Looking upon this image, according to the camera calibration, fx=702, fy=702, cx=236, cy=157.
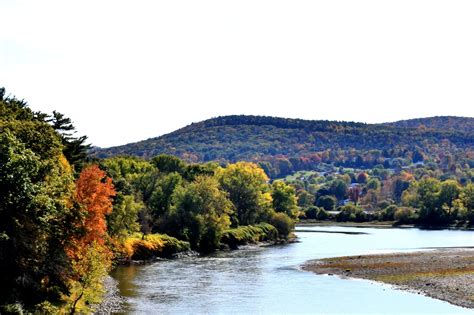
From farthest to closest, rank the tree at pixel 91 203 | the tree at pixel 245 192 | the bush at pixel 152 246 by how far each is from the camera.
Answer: the tree at pixel 245 192 → the bush at pixel 152 246 → the tree at pixel 91 203

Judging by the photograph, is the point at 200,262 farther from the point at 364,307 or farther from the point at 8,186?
the point at 8,186

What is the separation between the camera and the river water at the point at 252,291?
55.9 meters

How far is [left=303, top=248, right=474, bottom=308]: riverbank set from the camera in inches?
2520

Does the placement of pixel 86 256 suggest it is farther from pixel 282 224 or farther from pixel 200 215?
pixel 282 224

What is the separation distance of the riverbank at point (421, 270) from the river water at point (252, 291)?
2.21 meters

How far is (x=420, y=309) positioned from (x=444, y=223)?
471 ft

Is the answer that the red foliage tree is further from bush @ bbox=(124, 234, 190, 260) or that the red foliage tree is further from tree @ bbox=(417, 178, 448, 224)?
tree @ bbox=(417, 178, 448, 224)

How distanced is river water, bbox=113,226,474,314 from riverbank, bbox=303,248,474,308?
2208 mm

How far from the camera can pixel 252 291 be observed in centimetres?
6525

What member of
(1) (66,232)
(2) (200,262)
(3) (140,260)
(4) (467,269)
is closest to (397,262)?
(4) (467,269)

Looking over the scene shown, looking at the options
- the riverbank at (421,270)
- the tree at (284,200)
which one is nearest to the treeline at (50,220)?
the riverbank at (421,270)

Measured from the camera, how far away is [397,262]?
90000 mm

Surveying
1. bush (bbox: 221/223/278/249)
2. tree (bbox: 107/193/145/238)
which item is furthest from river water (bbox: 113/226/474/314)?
bush (bbox: 221/223/278/249)

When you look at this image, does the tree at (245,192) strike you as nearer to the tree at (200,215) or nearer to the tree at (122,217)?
the tree at (200,215)
